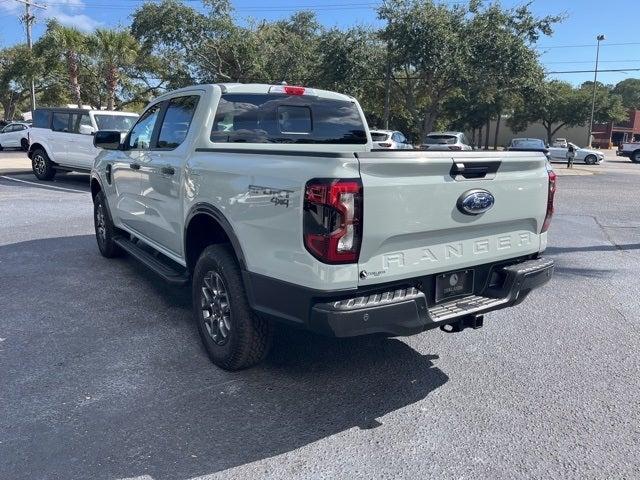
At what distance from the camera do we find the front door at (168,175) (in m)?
4.38

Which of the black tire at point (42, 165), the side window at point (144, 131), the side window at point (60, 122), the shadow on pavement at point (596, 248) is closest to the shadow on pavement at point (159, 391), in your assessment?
the side window at point (144, 131)

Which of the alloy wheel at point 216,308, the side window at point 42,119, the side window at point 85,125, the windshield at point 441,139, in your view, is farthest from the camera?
the windshield at point 441,139

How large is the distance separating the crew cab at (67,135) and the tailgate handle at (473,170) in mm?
11202

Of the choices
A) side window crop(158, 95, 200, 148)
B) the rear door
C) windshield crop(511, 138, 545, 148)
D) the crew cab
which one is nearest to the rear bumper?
side window crop(158, 95, 200, 148)

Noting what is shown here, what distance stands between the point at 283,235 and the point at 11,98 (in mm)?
56375

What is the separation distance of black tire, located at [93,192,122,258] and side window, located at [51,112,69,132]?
8.39 metres

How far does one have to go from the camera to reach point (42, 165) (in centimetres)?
1480

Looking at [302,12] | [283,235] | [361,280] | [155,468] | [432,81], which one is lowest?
[155,468]

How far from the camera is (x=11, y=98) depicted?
50250 millimetres

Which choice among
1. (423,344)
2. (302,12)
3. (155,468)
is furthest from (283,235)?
(302,12)

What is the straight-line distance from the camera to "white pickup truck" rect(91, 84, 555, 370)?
2906 mm

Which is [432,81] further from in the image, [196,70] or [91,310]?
[91,310]

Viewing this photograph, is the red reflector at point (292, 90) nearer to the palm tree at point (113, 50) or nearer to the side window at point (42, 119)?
the side window at point (42, 119)

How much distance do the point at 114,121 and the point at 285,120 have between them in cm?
1011
